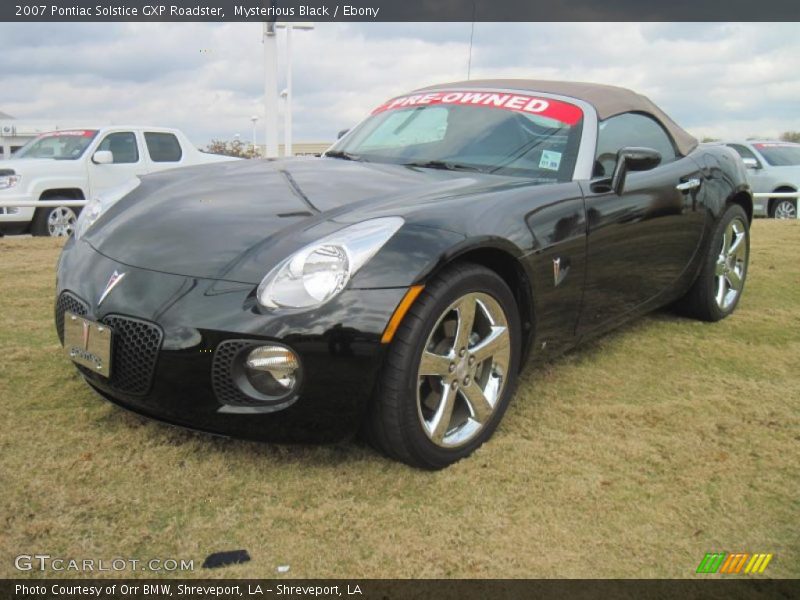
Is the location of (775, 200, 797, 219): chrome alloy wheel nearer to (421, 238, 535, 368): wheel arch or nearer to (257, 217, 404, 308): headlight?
(421, 238, 535, 368): wheel arch

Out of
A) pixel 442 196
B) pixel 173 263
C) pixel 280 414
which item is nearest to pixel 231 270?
pixel 173 263

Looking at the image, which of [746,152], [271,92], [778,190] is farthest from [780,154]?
[271,92]

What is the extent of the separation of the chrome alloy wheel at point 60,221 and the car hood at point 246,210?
6.37 m

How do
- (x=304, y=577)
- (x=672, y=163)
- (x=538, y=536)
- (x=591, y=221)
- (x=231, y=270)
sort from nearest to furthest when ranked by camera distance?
1. (x=304, y=577)
2. (x=538, y=536)
3. (x=231, y=270)
4. (x=591, y=221)
5. (x=672, y=163)

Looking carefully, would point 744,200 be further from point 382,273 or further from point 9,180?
point 9,180

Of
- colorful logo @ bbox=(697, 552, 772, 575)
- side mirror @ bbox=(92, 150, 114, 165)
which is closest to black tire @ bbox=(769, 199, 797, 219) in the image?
side mirror @ bbox=(92, 150, 114, 165)

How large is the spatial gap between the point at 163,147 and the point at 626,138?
27.1 ft

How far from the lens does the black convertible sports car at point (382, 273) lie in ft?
6.82

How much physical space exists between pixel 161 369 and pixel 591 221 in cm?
176

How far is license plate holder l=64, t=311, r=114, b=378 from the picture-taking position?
220 cm

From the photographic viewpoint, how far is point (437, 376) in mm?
2346

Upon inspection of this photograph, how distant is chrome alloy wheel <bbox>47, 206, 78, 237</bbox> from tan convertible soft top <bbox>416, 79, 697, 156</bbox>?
255 inches

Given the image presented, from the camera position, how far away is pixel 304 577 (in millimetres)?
1785
